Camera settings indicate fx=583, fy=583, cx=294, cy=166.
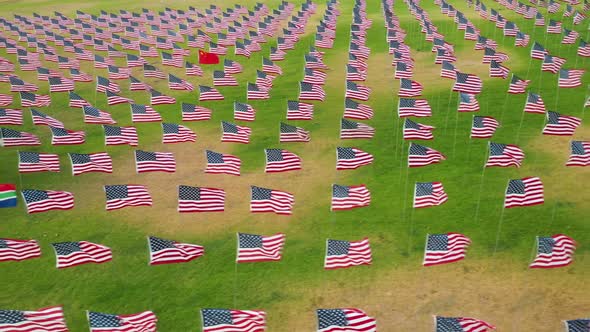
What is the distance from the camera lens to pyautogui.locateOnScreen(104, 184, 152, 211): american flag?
28484 mm

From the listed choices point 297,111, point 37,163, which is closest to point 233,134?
point 297,111

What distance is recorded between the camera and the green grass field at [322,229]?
2477cm

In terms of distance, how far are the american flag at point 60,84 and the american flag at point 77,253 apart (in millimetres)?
30711

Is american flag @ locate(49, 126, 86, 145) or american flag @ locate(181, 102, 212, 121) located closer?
american flag @ locate(49, 126, 86, 145)

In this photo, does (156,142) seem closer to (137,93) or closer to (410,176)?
(137,93)

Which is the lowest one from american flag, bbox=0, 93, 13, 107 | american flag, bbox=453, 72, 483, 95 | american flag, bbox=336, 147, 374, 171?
american flag, bbox=0, 93, 13, 107

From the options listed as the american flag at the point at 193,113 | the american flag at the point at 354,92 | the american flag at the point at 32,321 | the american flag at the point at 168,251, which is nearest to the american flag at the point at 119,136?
the american flag at the point at 193,113

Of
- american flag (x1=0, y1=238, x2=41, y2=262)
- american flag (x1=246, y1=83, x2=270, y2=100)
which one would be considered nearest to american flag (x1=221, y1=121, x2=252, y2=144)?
american flag (x1=246, y1=83, x2=270, y2=100)

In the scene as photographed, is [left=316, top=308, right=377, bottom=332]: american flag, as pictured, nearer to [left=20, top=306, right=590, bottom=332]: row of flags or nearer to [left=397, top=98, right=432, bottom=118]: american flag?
[left=20, top=306, right=590, bottom=332]: row of flags

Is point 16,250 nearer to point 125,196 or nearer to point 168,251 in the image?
point 125,196

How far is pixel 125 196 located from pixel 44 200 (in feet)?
12.6

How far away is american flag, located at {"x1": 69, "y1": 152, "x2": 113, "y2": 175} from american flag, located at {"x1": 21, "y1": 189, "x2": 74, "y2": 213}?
3018mm

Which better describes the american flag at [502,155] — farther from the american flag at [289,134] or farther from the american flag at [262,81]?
the american flag at [262,81]

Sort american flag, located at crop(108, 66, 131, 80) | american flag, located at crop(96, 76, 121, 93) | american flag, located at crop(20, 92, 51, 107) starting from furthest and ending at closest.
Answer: american flag, located at crop(108, 66, 131, 80)
american flag, located at crop(96, 76, 121, 93)
american flag, located at crop(20, 92, 51, 107)
